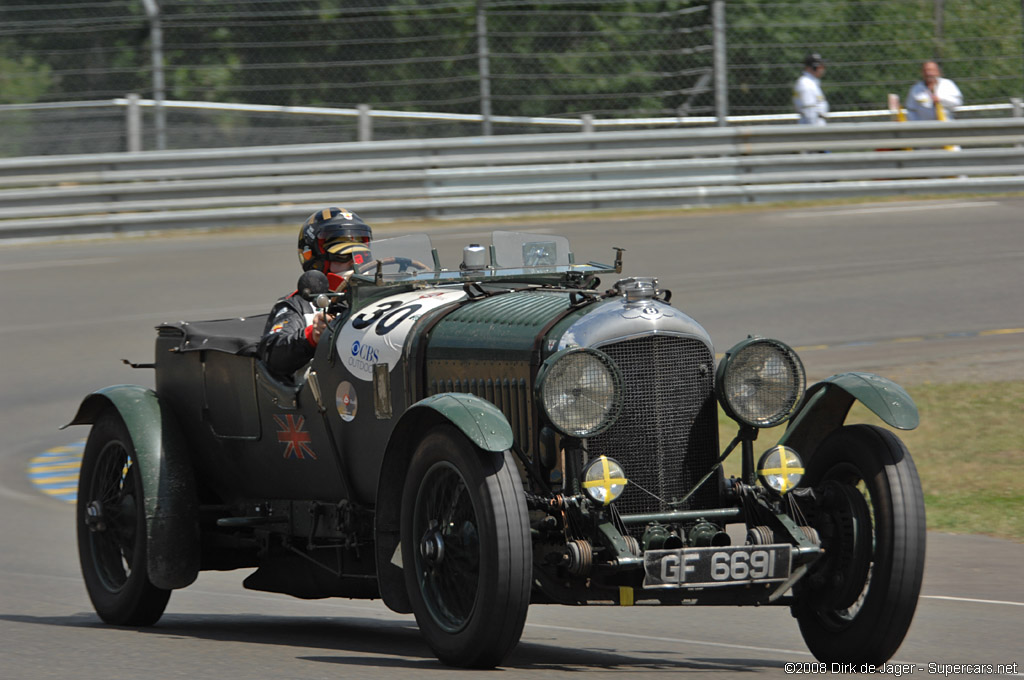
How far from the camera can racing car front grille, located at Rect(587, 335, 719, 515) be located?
551cm

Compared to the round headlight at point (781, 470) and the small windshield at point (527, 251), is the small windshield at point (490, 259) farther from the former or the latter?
the round headlight at point (781, 470)

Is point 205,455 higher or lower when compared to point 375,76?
lower

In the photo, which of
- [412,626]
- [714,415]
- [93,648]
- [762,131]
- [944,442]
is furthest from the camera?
[762,131]

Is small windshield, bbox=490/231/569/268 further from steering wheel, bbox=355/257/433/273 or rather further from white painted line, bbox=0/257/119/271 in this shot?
white painted line, bbox=0/257/119/271

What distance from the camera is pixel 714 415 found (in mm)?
5723

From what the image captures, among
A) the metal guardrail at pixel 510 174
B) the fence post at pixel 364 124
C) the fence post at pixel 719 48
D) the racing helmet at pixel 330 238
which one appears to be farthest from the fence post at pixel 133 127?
the racing helmet at pixel 330 238

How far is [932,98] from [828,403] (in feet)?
53.3

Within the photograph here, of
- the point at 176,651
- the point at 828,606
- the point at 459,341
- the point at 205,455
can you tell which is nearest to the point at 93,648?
the point at 176,651

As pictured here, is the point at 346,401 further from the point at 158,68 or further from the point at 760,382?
the point at 158,68

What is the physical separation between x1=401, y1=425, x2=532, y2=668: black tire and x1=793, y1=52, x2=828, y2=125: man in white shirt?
634 inches

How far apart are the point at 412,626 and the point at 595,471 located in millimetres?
2127

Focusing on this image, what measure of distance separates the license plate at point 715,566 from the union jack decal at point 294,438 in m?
1.91

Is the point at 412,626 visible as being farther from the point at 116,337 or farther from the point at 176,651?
the point at 116,337

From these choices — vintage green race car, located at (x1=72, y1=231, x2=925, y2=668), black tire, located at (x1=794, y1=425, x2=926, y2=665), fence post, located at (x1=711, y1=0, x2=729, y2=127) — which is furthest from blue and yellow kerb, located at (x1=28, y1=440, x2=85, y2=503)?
fence post, located at (x1=711, y1=0, x2=729, y2=127)
